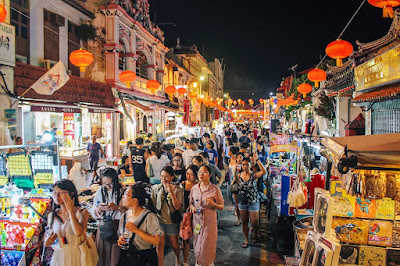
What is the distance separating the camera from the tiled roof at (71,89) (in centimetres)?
1076

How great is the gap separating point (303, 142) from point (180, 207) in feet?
17.5

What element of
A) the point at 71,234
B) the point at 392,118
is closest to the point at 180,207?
the point at 71,234

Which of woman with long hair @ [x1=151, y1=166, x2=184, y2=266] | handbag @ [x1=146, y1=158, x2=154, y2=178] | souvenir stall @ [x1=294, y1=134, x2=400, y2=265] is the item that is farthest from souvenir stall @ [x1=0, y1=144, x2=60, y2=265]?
souvenir stall @ [x1=294, y1=134, x2=400, y2=265]

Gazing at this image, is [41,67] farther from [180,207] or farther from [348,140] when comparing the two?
[348,140]

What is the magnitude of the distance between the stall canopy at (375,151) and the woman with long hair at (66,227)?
338 cm

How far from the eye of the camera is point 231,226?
824 centimetres

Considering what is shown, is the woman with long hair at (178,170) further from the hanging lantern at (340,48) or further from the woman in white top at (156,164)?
the hanging lantern at (340,48)

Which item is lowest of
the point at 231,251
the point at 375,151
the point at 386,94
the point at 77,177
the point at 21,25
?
the point at 231,251

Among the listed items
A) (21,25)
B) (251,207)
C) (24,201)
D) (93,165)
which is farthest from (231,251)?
(21,25)

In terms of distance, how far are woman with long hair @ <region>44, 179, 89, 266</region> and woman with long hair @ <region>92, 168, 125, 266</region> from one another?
0.32 m

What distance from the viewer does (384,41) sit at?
30.5 feet

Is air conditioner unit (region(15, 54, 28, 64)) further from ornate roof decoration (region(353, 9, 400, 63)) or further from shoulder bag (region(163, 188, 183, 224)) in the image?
ornate roof decoration (region(353, 9, 400, 63))

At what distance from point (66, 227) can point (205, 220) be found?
2.18 m

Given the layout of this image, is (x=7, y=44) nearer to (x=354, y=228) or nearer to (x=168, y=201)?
(x=168, y=201)
